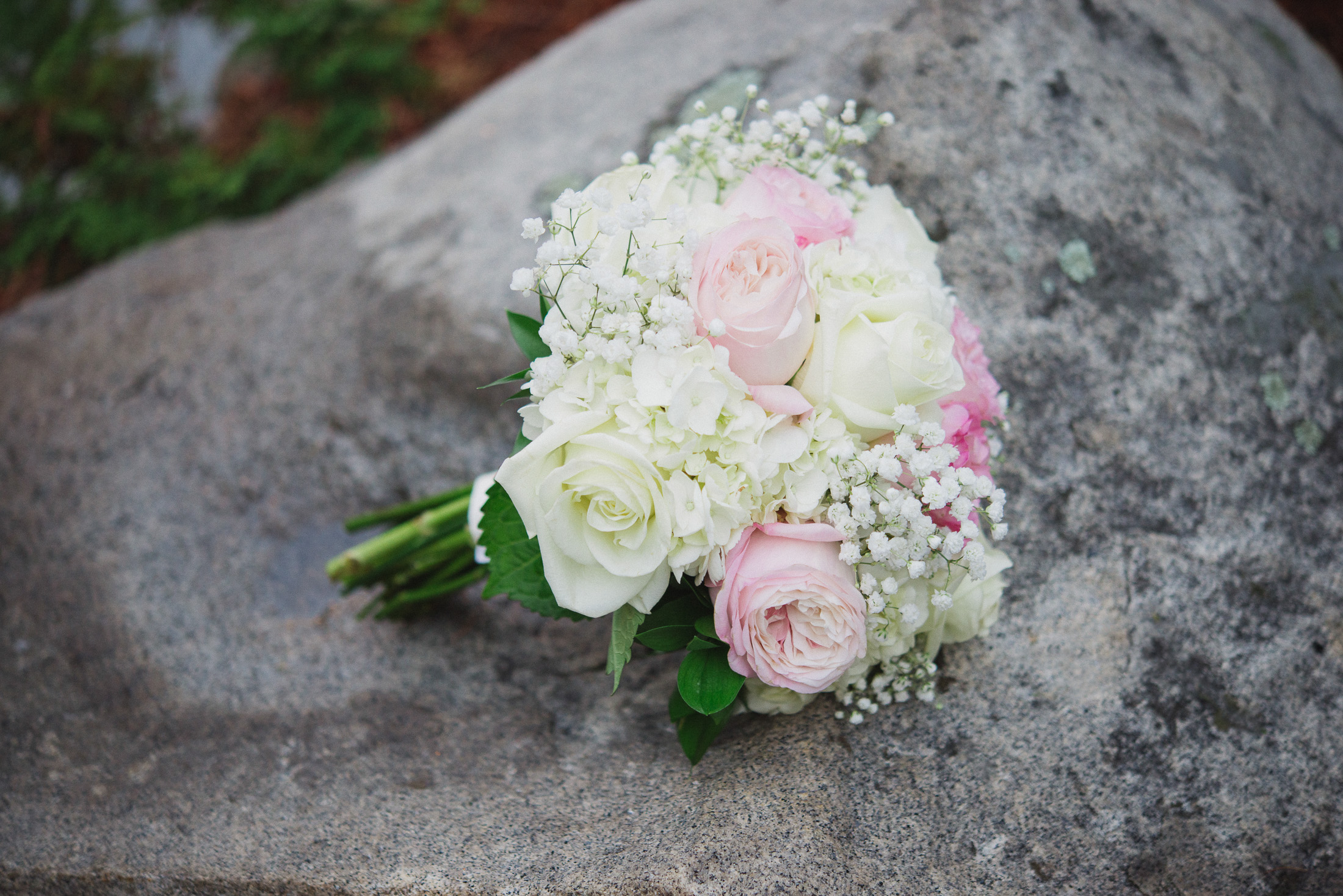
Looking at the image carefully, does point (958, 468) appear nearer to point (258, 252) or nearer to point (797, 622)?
point (797, 622)

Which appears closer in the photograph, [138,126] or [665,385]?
[665,385]

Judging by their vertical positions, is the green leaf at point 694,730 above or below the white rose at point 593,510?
below

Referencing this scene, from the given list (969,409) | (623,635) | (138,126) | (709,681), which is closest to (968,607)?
(969,409)

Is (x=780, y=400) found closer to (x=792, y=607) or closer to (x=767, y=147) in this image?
(x=792, y=607)

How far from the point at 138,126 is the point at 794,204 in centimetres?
382

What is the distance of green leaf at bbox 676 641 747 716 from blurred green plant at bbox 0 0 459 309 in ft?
10.8

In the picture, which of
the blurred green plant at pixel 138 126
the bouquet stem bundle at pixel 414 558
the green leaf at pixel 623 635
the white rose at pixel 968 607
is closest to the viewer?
the green leaf at pixel 623 635

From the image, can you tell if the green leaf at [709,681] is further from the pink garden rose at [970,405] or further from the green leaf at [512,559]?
the pink garden rose at [970,405]

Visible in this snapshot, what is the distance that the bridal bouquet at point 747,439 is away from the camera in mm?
1227

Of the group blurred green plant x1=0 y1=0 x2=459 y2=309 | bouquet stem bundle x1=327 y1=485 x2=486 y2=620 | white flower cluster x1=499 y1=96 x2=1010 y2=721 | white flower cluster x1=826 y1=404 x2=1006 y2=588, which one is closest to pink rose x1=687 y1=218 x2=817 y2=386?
white flower cluster x1=499 y1=96 x2=1010 y2=721

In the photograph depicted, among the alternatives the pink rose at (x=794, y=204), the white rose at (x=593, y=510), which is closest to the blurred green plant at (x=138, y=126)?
the pink rose at (x=794, y=204)

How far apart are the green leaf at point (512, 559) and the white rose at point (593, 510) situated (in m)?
0.23

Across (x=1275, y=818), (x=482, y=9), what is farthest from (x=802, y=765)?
(x=482, y=9)

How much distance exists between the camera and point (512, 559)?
1512mm
